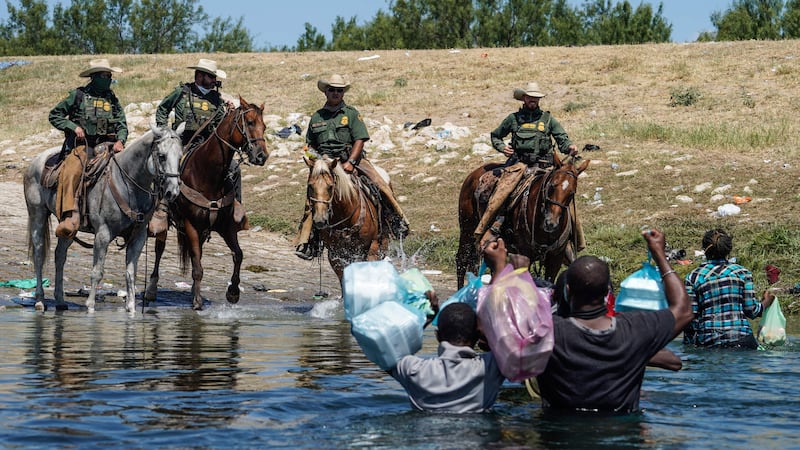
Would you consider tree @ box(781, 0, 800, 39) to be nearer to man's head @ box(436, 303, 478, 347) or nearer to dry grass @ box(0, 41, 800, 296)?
dry grass @ box(0, 41, 800, 296)

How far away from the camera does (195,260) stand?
1448 cm

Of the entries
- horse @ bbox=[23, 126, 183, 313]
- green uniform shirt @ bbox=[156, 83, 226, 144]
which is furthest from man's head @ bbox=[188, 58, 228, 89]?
horse @ bbox=[23, 126, 183, 313]

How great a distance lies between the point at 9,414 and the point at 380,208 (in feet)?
26.0

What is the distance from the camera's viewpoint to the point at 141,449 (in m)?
6.10

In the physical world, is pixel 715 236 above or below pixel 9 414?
above

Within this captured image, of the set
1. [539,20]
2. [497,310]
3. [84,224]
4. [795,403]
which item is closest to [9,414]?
[497,310]

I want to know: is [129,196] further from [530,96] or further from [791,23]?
[791,23]

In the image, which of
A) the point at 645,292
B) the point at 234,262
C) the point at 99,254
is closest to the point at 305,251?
the point at 234,262

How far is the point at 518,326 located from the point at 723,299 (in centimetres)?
443

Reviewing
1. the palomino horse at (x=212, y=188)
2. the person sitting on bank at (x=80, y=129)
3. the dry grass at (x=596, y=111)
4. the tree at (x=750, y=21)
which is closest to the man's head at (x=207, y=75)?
the palomino horse at (x=212, y=188)

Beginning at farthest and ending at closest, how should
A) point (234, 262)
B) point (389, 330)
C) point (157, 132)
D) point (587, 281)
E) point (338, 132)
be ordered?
1. point (234, 262)
2. point (338, 132)
3. point (157, 132)
4. point (389, 330)
5. point (587, 281)

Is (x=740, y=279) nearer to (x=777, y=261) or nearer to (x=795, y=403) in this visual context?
(x=795, y=403)

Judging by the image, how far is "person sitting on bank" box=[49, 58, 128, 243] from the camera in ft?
44.7

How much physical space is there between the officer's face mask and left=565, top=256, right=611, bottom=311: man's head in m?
9.00
